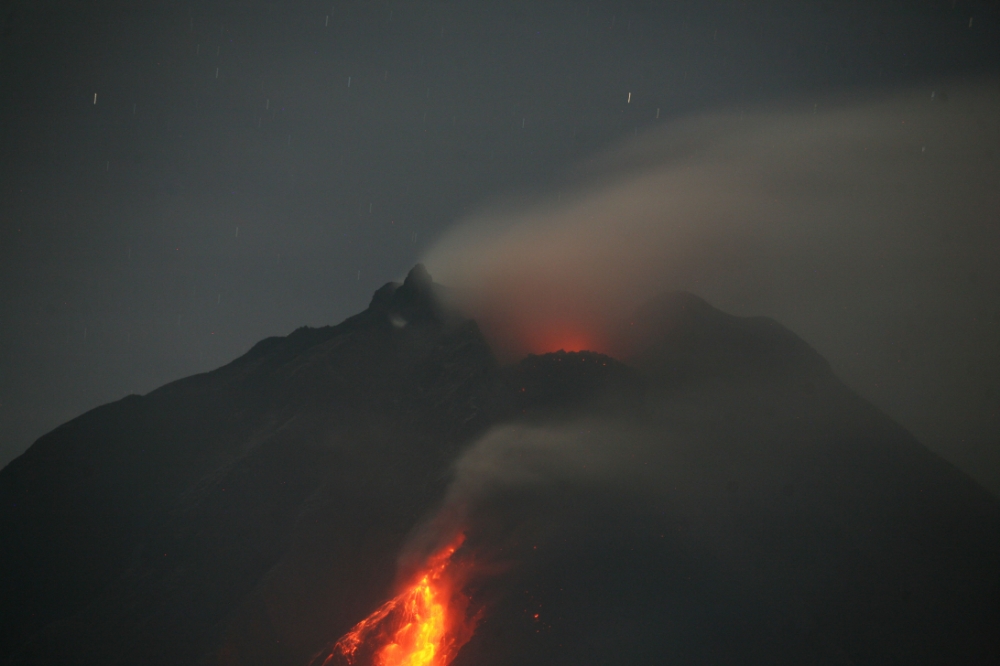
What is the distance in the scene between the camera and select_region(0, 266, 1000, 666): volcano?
5378 centimetres

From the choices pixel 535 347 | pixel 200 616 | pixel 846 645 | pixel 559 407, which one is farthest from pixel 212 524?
pixel 846 645

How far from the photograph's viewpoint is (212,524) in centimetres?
7112

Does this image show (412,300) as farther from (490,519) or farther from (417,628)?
(417,628)

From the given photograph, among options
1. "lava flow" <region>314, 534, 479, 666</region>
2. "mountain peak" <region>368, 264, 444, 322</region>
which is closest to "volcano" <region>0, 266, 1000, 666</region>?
"lava flow" <region>314, 534, 479, 666</region>

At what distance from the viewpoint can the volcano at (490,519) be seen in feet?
176

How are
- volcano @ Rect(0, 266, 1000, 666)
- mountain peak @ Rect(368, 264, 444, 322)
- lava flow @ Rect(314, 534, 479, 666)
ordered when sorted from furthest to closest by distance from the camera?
1. mountain peak @ Rect(368, 264, 444, 322)
2. volcano @ Rect(0, 266, 1000, 666)
3. lava flow @ Rect(314, 534, 479, 666)

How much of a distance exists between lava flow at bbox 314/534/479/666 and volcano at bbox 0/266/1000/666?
226 mm

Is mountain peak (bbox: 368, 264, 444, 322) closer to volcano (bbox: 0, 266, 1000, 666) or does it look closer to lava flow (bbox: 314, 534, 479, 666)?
volcano (bbox: 0, 266, 1000, 666)

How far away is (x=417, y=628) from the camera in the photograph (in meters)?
53.8

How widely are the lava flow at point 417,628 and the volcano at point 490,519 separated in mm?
226

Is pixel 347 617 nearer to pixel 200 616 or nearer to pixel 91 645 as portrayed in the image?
pixel 200 616

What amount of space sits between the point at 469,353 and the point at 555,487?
96.7 ft

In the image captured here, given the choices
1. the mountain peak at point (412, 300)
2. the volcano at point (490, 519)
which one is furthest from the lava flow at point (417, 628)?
the mountain peak at point (412, 300)

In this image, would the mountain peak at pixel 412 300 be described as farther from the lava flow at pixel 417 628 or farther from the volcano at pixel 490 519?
the lava flow at pixel 417 628
